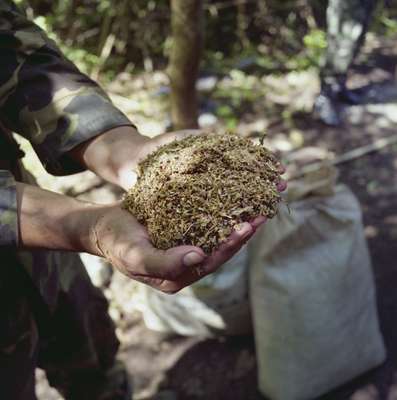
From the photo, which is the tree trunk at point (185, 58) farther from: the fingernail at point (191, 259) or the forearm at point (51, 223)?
the fingernail at point (191, 259)

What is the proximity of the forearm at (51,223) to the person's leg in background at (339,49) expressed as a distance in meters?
3.49

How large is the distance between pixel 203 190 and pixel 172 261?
34 cm

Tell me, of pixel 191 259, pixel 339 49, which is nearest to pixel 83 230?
pixel 191 259

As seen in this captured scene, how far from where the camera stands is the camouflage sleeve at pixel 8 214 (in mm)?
1164

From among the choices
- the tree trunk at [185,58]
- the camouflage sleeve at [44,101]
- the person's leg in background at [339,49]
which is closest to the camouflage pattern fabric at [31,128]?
the camouflage sleeve at [44,101]

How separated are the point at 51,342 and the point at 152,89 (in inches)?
141

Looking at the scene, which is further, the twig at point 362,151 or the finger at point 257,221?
the twig at point 362,151

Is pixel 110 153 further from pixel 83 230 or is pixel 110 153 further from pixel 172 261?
pixel 172 261

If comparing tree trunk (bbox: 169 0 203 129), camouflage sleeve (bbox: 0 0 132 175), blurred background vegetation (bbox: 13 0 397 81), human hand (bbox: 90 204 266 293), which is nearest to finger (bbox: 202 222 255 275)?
human hand (bbox: 90 204 266 293)

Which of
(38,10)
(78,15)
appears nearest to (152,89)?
(78,15)

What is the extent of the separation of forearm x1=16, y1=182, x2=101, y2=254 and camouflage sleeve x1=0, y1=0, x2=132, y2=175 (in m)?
0.32

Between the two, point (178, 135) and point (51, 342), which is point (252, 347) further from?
point (178, 135)

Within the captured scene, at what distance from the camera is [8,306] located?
1.50 m

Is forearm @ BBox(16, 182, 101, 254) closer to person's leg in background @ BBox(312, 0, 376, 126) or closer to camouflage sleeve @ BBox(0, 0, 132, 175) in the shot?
camouflage sleeve @ BBox(0, 0, 132, 175)
